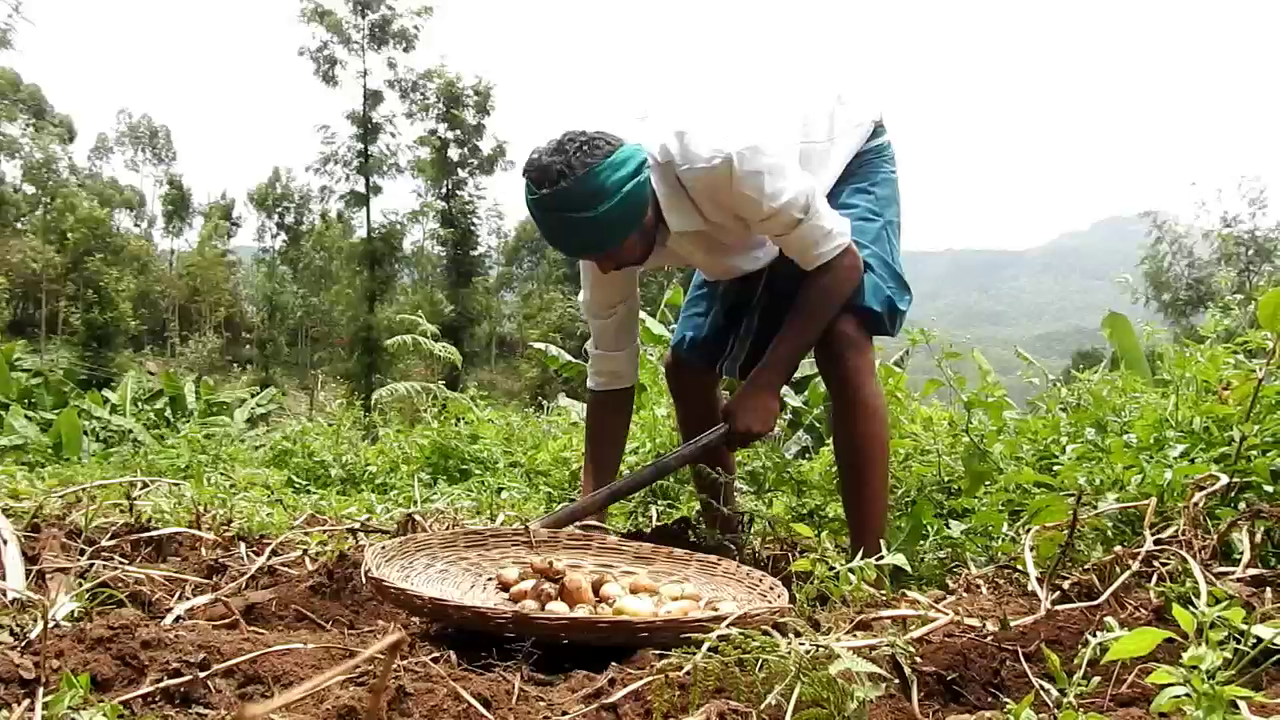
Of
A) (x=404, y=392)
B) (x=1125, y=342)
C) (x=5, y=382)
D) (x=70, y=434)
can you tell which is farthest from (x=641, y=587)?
(x=404, y=392)

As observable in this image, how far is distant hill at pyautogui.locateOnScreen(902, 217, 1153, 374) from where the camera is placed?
3.89 m

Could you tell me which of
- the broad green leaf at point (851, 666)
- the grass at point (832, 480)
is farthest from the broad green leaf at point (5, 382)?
the broad green leaf at point (851, 666)

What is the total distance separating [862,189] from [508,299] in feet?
9.16

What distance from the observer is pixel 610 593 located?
1.28 metres

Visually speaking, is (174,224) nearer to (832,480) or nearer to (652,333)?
(652,333)

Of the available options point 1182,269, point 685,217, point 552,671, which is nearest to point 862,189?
point 685,217

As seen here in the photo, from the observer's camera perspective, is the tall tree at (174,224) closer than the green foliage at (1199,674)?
No

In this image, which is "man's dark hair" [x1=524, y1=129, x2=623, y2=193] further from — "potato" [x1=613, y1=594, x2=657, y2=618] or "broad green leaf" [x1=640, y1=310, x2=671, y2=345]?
"broad green leaf" [x1=640, y1=310, x2=671, y2=345]

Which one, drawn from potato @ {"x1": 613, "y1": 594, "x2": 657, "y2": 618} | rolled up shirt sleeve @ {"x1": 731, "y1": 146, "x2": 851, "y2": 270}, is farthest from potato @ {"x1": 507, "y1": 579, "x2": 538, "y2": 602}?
rolled up shirt sleeve @ {"x1": 731, "y1": 146, "x2": 851, "y2": 270}

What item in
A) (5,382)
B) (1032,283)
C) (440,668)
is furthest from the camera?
(1032,283)

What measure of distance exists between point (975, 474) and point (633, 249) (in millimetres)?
607

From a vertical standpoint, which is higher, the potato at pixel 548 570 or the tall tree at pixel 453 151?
the tall tree at pixel 453 151

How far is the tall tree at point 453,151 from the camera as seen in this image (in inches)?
164

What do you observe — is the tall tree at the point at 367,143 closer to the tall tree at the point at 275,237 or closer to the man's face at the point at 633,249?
the tall tree at the point at 275,237
